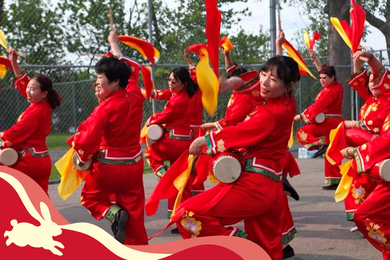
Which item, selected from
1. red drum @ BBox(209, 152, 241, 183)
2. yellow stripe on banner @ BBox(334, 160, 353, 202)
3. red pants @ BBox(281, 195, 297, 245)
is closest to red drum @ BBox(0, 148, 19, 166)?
red pants @ BBox(281, 195, 297, 245)

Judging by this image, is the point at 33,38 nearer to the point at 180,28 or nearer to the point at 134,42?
the point at 180,28

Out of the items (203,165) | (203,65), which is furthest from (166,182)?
(203,65)

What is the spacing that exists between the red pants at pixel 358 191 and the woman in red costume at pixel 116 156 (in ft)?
5.81

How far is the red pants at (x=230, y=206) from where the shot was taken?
11.1 ft

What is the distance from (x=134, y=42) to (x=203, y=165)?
174 cm

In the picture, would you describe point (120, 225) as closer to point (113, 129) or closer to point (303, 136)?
point (113, 129)

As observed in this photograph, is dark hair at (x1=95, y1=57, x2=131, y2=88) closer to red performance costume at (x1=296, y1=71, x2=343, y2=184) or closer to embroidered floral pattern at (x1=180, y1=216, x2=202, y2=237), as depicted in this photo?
embroidered floral pattern at (x1=180, y1=216, x2=202, y2=237)

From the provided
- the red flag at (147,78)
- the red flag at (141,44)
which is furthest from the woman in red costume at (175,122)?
the red flag at (141,44)

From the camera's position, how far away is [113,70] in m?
4.50

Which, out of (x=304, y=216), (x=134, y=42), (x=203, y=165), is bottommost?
(x=304, y=216)

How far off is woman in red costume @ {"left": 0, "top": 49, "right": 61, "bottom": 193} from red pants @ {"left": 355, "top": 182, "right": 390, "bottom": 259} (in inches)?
120

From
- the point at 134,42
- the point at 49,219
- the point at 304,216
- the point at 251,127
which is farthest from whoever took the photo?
the point at 304,216

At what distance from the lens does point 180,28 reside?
10.9 metres

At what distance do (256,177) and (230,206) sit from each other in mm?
234
